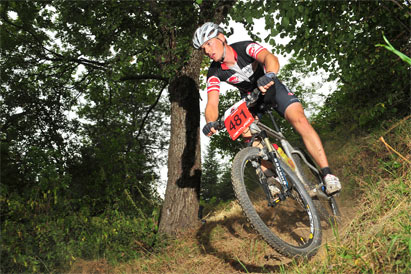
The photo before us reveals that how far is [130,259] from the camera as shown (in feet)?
18.7

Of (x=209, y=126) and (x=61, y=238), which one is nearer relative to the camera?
(x=209, y=126)

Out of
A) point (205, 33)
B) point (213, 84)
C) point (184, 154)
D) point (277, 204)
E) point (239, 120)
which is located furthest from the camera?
point (184, 154)

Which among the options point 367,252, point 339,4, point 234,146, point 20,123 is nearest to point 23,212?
point 20,123

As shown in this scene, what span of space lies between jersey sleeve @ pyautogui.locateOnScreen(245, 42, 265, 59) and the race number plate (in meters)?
0.66

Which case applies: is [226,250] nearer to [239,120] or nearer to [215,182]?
[239,120]

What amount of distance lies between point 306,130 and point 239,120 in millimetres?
731

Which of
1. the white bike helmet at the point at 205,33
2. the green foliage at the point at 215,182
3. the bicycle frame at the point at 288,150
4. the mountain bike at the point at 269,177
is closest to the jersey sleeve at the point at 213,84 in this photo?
the white bike helmet at the point at 205,33

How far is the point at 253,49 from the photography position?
12.3ft

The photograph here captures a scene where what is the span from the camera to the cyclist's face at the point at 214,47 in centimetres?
377

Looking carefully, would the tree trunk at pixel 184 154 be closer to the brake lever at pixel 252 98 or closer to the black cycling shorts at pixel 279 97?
the black cycling shorts at pixel 279 97

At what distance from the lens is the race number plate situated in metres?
3.34

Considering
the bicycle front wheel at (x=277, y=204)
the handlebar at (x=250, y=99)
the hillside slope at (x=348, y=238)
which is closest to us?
the hillside slope at (x=348, y=238)

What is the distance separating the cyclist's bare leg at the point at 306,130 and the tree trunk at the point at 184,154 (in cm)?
344

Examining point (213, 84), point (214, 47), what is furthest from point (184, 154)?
point (214, 47)
